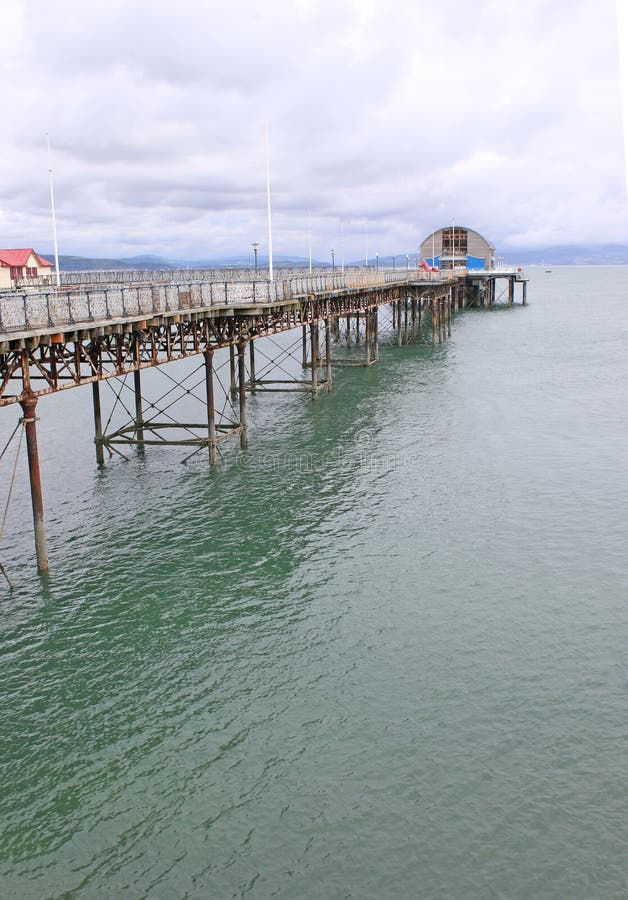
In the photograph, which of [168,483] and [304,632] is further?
[168,483]

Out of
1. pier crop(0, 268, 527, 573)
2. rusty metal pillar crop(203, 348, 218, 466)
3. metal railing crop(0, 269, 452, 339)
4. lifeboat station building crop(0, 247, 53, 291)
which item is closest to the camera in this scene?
metal railing crop(0, 269, 452, 339)

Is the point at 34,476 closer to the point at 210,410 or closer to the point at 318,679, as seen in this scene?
the point at 318,679

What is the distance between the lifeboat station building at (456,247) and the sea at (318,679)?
113m

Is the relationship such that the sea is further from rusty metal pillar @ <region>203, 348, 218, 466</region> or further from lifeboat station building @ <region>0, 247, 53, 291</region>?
lifeboat station building @ <region>0, 247, 53, 291</region>

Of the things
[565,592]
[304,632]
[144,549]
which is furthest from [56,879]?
[565,592]

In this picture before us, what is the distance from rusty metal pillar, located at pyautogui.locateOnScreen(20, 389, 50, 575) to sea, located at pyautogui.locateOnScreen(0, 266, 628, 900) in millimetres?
757

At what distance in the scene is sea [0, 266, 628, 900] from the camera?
13.7 meters

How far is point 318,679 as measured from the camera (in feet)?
62.3

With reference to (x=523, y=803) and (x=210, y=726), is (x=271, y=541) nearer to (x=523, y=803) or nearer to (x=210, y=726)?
(x=210, y=726)

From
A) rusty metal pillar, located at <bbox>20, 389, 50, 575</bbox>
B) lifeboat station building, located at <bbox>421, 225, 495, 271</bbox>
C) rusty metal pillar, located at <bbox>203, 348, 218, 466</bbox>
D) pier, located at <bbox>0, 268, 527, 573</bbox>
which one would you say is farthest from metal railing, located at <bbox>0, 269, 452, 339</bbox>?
lifeboat station building, located at <bbox>421, 225, 495, 271</bbox>

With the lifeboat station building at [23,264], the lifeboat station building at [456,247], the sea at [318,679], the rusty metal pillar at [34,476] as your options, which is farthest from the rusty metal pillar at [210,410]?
the lifeboat station building at [456,247]

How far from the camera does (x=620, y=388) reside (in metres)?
56.9

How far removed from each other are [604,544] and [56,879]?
19835 millimetres

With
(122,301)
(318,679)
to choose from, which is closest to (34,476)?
(122,301)
